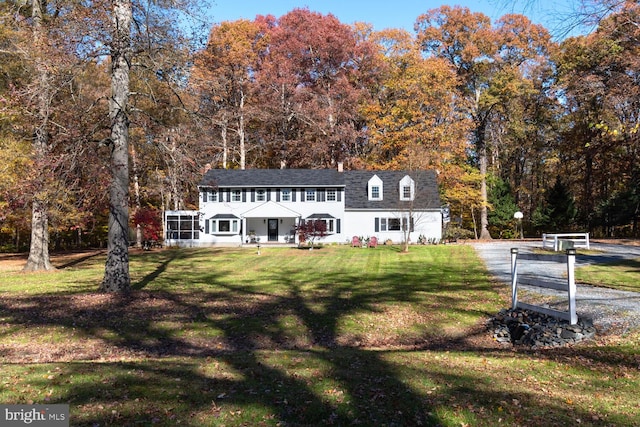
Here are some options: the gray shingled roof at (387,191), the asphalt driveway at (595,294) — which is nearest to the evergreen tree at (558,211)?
the gray shingled roof at (387,191)

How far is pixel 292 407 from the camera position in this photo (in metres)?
4.86

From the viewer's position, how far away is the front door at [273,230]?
37.1m

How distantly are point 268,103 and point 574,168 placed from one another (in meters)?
29.1

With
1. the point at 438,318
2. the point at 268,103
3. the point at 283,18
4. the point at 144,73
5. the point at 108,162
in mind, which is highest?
the point at 283,18

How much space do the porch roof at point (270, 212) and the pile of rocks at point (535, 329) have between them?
81.2ft

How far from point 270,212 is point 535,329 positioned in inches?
1060

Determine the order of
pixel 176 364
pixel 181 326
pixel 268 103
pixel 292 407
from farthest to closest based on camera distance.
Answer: pixel 268 103 → pixel 181 326 → pixel 176 364 → pixel 292 407

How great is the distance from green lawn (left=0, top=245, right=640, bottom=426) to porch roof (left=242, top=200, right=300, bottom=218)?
17167 mm

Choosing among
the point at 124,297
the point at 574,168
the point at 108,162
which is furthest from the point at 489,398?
the point at 574,168

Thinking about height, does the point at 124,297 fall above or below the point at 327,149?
below

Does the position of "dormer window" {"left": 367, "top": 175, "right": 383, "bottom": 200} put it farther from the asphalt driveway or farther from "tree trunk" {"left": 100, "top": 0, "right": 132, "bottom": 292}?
"tree trunk" {"left": 100, "top": 0, "right": 132, "bottom": 292}

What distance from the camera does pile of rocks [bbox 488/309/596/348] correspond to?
879 centimetres

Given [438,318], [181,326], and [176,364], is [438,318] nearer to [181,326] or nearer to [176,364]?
[181,326]

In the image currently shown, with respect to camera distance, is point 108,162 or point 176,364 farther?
point 108,162
